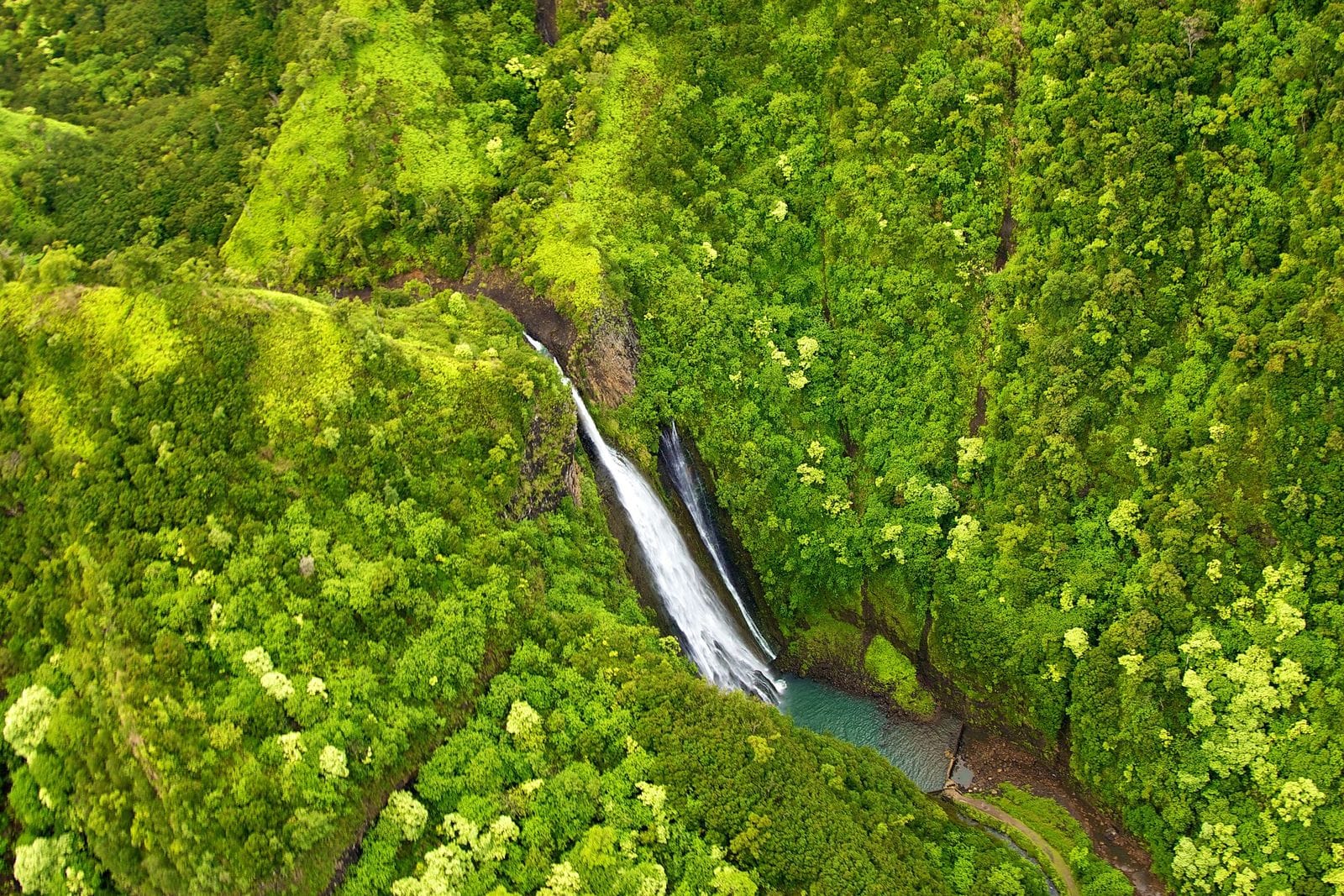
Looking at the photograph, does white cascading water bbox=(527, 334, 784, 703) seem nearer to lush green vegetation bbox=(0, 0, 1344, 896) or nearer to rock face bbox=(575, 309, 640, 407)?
rock face bbox=(575, 309, 640, 407)

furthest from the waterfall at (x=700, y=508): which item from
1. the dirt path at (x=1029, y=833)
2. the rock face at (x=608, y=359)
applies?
the dirt path at (x=1029, y=833)

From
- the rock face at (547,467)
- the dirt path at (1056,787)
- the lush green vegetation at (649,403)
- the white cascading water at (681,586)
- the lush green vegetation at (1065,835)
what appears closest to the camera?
the lush green vegetation at (649,403)

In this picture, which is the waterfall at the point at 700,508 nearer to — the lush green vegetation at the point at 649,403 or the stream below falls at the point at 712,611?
the stream below falls at the point at 712,611

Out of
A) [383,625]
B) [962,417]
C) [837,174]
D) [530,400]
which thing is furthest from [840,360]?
[383,625]

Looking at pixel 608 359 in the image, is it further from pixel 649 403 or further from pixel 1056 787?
pixel 1056 787

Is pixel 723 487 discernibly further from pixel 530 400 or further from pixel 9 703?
pixel 9 703

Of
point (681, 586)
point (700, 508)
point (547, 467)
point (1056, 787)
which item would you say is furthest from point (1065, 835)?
point (547, 467)
